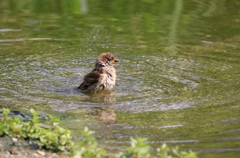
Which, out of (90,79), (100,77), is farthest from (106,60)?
(90,79)

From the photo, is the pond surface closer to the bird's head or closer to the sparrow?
the sparrow

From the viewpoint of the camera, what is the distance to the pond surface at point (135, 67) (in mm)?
7520

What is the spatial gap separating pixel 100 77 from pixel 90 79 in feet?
0.66

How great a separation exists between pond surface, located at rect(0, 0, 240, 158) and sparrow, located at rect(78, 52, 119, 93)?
17 centimetres

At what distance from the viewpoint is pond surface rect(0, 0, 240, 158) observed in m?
7.52

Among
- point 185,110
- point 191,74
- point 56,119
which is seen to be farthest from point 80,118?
point 191,74

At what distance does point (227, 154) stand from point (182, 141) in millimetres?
615

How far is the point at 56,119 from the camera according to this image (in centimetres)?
621

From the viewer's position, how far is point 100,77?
986 cm

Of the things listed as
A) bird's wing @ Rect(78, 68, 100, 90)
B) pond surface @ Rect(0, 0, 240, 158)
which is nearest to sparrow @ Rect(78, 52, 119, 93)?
bird's wing @ Rect(78, 68, 100, 90)

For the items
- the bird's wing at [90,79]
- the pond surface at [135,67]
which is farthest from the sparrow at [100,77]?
the pond surface at [135,67]

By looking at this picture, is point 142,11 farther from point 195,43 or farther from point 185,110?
point 185,110

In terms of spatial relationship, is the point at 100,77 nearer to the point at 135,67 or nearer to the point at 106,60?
the point at 106,60

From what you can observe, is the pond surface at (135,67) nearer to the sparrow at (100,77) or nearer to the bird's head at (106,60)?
the sparrow at (100,77)
